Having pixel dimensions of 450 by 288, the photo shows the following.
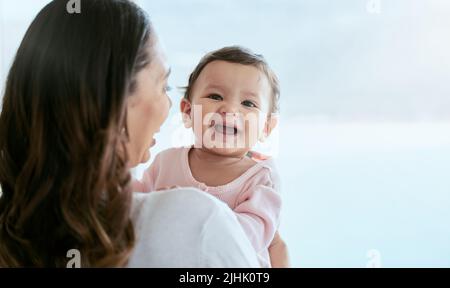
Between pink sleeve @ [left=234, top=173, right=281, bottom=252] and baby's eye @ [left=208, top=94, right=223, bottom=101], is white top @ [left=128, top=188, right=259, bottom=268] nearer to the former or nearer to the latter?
pink sleeve @ [left=234, top=173, right=281, bottom=252]

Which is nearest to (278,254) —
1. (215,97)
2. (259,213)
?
(259,213)

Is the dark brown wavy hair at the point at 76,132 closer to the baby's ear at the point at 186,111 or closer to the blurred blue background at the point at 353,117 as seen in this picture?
the baby's ear at the point at 186,111

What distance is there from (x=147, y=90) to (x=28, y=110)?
0.61 feet

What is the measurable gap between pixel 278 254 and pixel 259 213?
17 centimetres

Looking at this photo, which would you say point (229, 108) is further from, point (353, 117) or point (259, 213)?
point (353, 117)

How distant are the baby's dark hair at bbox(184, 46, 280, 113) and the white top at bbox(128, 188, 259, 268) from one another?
62 cm

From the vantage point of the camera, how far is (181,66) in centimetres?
177

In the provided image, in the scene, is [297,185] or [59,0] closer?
[59,0]

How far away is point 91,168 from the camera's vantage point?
743 mm

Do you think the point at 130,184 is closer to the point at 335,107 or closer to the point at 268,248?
the point at 268,248

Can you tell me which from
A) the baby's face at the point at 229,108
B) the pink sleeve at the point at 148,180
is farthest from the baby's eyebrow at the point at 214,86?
the pink sleeve at the point at 148,180

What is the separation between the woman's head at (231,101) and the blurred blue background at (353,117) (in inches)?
15.1

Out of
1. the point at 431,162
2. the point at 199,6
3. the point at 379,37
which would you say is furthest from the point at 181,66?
the point at 431,162

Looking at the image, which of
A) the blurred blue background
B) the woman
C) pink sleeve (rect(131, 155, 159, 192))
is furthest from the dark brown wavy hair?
the blurred blue background
